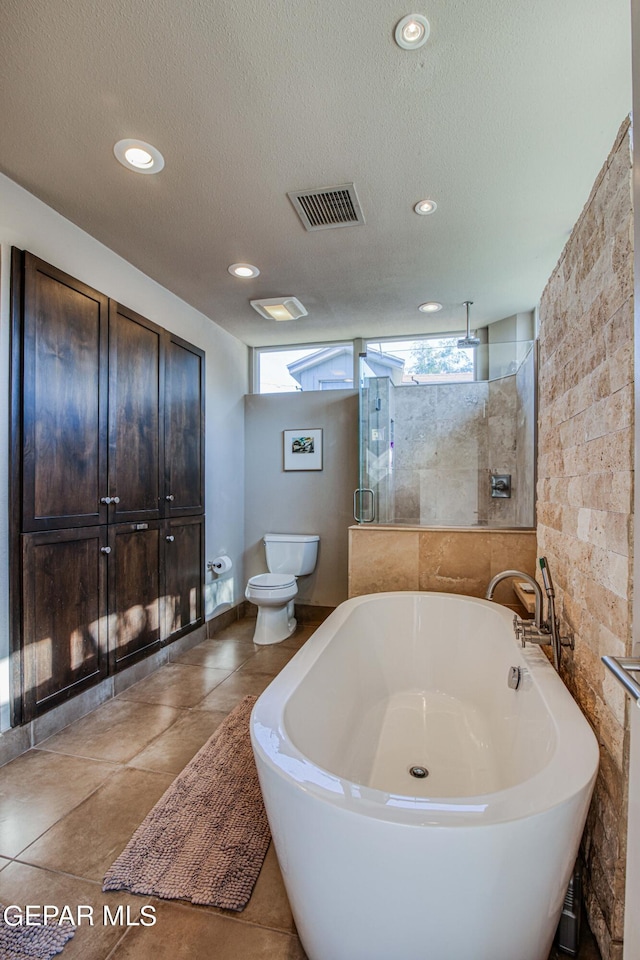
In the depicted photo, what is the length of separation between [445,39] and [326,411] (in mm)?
2752

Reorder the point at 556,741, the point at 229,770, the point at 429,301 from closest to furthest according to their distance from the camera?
the point at 556,741 < the point at 229,770 < the point at 429,301

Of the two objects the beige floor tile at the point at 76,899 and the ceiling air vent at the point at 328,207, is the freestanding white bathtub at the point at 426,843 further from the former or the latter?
the ceiling air vent at the point at 328,207

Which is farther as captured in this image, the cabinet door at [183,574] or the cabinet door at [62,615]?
the cabinet door at [183,574]

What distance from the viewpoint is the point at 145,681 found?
106 inches

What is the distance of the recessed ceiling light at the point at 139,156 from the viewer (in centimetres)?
168

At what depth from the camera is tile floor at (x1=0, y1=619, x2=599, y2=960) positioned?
117cm

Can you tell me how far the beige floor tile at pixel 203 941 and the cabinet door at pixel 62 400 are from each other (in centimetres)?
147


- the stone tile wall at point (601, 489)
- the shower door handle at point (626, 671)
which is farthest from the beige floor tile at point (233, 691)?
the shower door handle at point (626, 671)

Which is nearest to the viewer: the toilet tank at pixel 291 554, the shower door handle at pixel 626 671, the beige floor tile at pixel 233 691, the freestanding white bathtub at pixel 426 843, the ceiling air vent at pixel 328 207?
the shower door handle at pixel 626 671

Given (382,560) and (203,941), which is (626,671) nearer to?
(203,941)

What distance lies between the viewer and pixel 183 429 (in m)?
3.11

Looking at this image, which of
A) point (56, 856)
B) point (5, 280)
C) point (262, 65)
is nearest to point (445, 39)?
point (262, 65)

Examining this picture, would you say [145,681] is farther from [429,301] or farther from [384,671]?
[429,301]

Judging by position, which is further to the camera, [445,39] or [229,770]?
[229,770]
